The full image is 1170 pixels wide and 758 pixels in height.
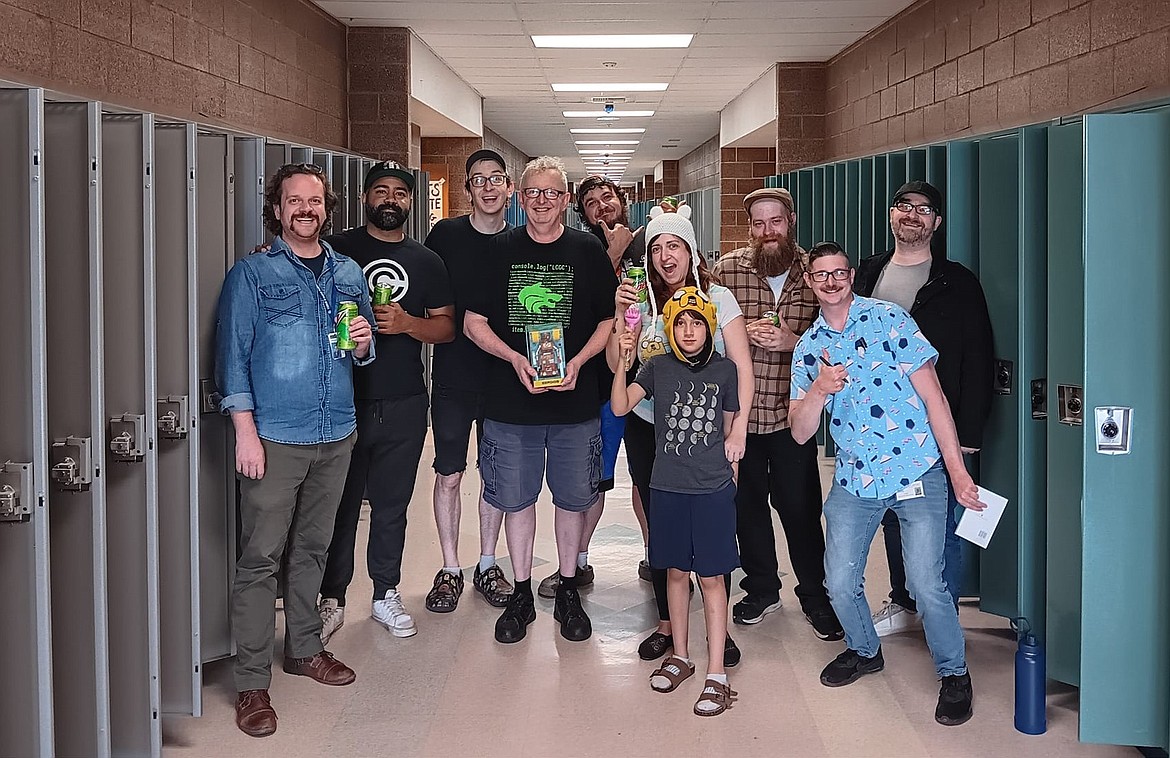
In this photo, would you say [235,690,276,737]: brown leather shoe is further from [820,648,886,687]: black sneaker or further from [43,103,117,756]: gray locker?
[820,648,886,687]: black sneaker

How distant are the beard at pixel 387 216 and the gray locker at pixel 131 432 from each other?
1131 mm

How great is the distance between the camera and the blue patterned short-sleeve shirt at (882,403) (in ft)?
10.7

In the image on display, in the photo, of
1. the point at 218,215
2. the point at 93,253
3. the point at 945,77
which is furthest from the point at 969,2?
the point at 93,253

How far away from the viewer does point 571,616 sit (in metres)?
4.04

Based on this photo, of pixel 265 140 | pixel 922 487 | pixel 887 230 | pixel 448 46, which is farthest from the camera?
pixel 448 46

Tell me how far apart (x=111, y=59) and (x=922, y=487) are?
367cm

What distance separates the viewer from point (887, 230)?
19.4 ft

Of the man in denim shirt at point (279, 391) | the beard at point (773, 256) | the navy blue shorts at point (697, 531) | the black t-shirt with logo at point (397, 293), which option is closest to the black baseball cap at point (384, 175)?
the black t-shirt with logo at point (397, 293)

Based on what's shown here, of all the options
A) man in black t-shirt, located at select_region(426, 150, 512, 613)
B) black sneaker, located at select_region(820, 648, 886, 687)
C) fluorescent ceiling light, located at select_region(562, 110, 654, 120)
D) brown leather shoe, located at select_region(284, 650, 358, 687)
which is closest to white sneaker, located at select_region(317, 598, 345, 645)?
brown leather shoe, located at select_region(284, 650, 358, 687)

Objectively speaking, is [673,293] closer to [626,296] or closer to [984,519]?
[626,296]

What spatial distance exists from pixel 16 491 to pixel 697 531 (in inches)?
72.8

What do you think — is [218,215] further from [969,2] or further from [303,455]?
[969,2]

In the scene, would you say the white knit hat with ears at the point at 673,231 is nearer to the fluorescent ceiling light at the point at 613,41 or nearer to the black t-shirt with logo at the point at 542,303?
the black t-shirt with logo at the point at 542,303

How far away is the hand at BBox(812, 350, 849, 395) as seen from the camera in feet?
10.6
